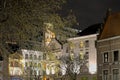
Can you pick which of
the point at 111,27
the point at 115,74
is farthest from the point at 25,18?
the point at 111,27

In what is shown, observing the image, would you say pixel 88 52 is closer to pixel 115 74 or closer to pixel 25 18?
pixel 115 74

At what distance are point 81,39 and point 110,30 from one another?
74.1 feet

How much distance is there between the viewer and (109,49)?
65.9m

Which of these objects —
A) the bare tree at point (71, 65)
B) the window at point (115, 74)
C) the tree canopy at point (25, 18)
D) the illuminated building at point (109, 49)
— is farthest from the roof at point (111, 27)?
the tree canopy at point (25, 18)

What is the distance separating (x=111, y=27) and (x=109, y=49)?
459 cm

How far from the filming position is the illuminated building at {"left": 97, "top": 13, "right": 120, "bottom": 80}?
64.5 meters

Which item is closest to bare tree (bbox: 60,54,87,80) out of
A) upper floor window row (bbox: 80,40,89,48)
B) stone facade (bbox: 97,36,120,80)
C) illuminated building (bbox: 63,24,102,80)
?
illuminated building (bbox: 63,24,102,80)

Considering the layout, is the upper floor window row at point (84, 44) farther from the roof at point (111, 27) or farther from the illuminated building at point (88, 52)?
the roof at point (111, 27)

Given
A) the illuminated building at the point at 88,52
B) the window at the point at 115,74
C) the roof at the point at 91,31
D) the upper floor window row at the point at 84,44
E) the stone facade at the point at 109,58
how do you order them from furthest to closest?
the roof at the point at 91,31 → the upper floor window row at the point at 84,44 → the illuminated building at the point at 88,52 → the stone facade at the point at 109,58 → the window at the point at 115,74

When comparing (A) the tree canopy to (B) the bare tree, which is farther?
(B) the bare tree

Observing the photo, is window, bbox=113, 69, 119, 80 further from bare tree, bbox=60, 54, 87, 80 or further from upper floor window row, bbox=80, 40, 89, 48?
A: upper floor window row, bbox=80, 40, 89, 48

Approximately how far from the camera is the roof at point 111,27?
6706cm

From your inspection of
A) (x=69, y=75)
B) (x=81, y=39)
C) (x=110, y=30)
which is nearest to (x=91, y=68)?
(x=81, y=39)

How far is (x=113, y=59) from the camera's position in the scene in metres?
65.3
